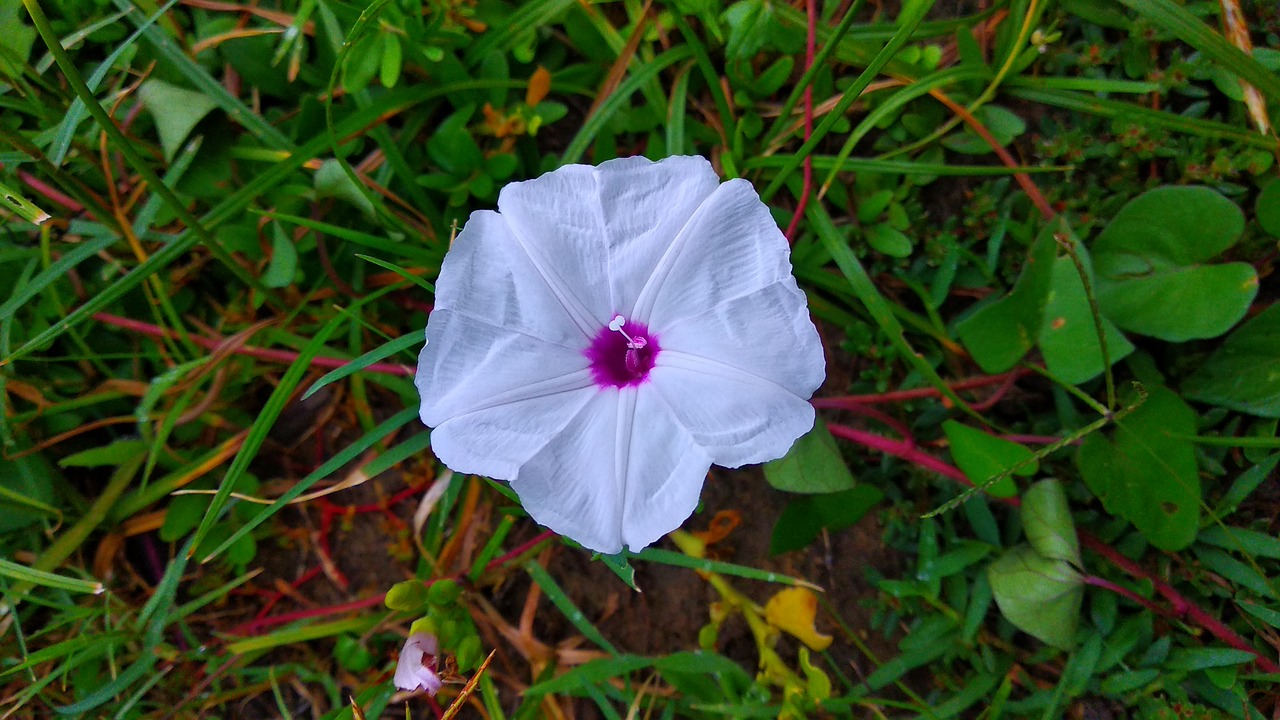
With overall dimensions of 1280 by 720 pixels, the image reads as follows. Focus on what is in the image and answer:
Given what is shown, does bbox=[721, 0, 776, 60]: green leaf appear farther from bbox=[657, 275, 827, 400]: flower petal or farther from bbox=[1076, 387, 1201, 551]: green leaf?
bbox=[1076, 387, 1201, 551]: green leaf

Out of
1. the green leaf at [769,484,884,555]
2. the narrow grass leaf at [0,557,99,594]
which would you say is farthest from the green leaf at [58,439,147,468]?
the green leaf at [769,484,884,555]

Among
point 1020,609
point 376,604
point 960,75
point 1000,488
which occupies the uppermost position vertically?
point 960,75

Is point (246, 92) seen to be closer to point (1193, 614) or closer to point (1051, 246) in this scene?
point (1051, 246)

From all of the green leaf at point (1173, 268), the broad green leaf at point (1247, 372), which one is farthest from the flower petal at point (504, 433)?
the broad green leaf at point (1247, 372)

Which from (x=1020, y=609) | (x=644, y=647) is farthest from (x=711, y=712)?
(x=1020, y=609)

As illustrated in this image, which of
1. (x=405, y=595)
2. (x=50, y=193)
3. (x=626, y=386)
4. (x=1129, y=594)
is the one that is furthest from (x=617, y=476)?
(x=50, y=193)
